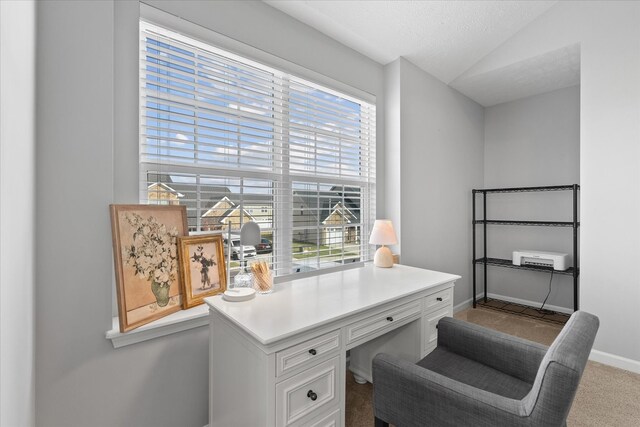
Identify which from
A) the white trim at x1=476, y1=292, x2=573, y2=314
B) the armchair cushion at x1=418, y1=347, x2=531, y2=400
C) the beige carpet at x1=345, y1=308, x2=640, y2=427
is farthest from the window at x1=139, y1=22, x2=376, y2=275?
the white trim at x1=476, y1=292, x2=573, y2=314

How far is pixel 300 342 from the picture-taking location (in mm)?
1205

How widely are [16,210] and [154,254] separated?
2.36 ft

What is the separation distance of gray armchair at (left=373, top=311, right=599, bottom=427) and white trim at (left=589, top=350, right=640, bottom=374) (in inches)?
64.8

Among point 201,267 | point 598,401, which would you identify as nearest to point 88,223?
point 201,267

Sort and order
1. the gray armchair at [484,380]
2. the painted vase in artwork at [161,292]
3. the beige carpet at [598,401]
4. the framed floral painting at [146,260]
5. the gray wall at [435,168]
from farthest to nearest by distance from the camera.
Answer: the gray wall at [435,168]
the beige carpet at [598,401]
the painted vase in artwork at [161,292]
the framed floral painting at [146,260]
the gray armchair at [484,380]

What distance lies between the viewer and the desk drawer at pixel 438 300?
6.02 ft

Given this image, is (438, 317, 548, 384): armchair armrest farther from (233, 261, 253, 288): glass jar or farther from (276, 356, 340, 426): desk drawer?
(233, 261, 253, 288): glass jar

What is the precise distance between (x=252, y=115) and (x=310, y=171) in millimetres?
587

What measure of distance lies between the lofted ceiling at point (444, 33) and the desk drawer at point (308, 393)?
7.15ft

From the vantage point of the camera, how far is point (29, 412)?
3.43ft

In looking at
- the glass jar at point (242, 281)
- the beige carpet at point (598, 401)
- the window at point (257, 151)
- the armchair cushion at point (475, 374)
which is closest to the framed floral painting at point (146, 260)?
the window at point (257, 151)

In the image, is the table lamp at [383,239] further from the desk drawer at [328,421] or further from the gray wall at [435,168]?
the desk drawer at [328,421]

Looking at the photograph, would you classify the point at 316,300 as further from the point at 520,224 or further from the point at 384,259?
the point at 520,224

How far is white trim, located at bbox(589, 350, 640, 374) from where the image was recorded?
7.41 feet
